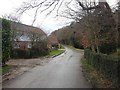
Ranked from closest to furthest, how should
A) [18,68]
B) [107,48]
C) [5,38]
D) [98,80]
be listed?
[98,80] → [5,38] → [18,68] → [107,48]

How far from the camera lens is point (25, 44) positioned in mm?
43125

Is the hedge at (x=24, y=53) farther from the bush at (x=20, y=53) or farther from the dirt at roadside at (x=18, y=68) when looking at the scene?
the dirt at roadside at (x=18, y=68)

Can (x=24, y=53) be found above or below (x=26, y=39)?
below

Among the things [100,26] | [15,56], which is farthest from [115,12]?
[15,56]

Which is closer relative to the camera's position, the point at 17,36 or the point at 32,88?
the point at 32,88

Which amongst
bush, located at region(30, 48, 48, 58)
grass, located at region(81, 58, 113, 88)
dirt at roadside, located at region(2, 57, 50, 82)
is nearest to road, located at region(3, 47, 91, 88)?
grass, located at region(81, 58, 113, 88)

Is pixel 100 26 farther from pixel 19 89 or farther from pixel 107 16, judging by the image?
pixel 19 89

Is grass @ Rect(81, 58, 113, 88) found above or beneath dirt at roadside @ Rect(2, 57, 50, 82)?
above

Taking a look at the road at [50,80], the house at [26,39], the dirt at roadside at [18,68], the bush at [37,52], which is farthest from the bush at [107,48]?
the road at [50,80]

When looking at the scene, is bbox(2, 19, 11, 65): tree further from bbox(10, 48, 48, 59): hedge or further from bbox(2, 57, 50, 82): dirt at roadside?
bbox(10, 48, 48, 59): hedge

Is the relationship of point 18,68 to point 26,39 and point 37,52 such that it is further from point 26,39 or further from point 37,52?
point 26,39

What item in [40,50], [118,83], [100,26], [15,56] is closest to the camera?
[118,83]

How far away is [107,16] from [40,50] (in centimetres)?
2453

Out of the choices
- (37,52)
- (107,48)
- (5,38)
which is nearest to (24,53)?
(37,52)
